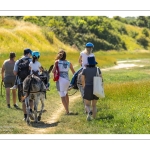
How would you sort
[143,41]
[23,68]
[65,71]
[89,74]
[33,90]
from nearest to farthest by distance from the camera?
[89,74] < [33,90] < [23,68] < [65,71] < [143,41]

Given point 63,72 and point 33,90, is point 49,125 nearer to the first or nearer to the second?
point 33,90

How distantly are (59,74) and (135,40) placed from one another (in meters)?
99.0

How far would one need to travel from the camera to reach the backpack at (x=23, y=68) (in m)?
14.4

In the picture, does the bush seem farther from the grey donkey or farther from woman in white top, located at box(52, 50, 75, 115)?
the grey donkey

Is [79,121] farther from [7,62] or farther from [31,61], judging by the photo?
[7,62]

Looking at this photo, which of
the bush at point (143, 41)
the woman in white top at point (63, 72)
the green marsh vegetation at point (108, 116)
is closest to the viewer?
the green marsh vegetation at point (108, 116)

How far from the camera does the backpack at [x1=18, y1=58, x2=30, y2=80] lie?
14383mm

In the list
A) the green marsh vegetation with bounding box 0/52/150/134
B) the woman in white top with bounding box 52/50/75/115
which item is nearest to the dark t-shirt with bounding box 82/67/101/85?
the green marsh vegetation with bounding box 0/52/150/134

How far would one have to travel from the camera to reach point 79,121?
13.7 m

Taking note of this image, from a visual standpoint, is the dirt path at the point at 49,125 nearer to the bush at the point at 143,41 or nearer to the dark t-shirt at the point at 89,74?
the dark t-shirt at the point at 89,74

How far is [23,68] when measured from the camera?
14.4 metres

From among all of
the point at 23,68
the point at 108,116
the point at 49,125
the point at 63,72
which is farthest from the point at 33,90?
the point at 108,116

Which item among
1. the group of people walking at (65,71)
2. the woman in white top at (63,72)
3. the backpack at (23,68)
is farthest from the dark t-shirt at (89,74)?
the backpack at (23,68)
